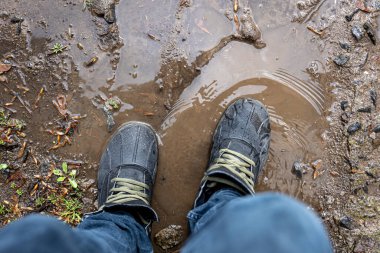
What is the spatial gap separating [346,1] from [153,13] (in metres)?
1.33

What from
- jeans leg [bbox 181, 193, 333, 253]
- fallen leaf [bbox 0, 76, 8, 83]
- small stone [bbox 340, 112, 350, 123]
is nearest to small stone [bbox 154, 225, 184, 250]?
jeans leg [bbox 181, 193, 333, 253]

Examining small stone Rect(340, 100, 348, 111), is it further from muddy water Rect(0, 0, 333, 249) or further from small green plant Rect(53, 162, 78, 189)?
small green plant Rect(53, 162, 78, 189)

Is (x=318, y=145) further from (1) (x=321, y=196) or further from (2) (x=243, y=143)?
(2) (x=243, y=143)

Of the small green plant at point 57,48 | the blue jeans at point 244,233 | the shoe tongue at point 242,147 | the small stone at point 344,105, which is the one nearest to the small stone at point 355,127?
the small stone at point 344,105

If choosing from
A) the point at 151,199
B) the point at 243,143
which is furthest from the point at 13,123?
the point at 243,143

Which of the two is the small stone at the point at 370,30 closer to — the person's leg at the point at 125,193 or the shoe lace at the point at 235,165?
the shoe lace at the point at 235,165

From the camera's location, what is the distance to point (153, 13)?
2.57 metres

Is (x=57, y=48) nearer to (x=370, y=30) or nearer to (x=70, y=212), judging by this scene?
(x=70, y=212)

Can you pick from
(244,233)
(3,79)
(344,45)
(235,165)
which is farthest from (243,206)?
(3,79)

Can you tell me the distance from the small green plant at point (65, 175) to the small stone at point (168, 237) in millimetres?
675

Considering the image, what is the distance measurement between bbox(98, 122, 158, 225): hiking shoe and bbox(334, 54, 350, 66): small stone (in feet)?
4.49

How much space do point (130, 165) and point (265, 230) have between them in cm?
160

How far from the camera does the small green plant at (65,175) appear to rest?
8.41 feet

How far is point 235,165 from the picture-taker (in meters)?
2.55
